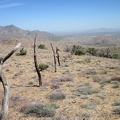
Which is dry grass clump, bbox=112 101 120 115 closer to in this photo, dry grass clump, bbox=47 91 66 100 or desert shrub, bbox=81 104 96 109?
desert shrub, bbox=81 104 96 109

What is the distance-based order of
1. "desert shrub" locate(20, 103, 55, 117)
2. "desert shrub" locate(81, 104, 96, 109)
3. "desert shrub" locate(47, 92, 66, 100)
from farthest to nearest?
"desert shrub" locate(47, 92, 66, 100) → "desert shrub" locate(81, 104, 96, 109) → "desert shrub" locate(20, 103, 55, 117)

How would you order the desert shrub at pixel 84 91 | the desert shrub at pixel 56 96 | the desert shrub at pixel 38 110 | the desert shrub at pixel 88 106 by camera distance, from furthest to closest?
the desert shrub at pixel 84 91 < the desert shrub at pixel 56 96 < the desert shrub at pixel 88 106 < the desert shrub at pixel 38 110

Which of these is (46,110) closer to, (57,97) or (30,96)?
(57,97)

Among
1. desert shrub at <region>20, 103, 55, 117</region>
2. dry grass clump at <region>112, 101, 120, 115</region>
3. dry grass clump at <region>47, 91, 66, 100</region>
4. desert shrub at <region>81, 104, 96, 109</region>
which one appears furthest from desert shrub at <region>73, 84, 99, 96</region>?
desert shrub at <region>20, 103, 55, 117</region>

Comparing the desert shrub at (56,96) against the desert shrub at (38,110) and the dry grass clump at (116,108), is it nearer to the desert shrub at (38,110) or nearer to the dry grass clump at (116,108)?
the desert shrub at (38,110)

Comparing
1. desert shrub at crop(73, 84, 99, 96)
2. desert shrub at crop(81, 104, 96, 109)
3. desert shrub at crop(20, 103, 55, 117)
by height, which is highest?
desert shrub at crop(20, 103, 55, 117)

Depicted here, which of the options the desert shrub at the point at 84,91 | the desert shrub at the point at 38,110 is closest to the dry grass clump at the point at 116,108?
the desert shrub at the point at 84,91

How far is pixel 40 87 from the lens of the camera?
19.7m

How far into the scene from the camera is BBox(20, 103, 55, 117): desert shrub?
41.8 feet

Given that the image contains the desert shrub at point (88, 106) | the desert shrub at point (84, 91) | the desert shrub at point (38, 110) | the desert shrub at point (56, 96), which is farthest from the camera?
the desert shrub at point (84, 91)

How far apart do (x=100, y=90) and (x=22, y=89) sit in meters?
6.35

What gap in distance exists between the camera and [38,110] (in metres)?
13.1

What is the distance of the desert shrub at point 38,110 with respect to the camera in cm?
1273

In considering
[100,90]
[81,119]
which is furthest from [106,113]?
[100,90]
